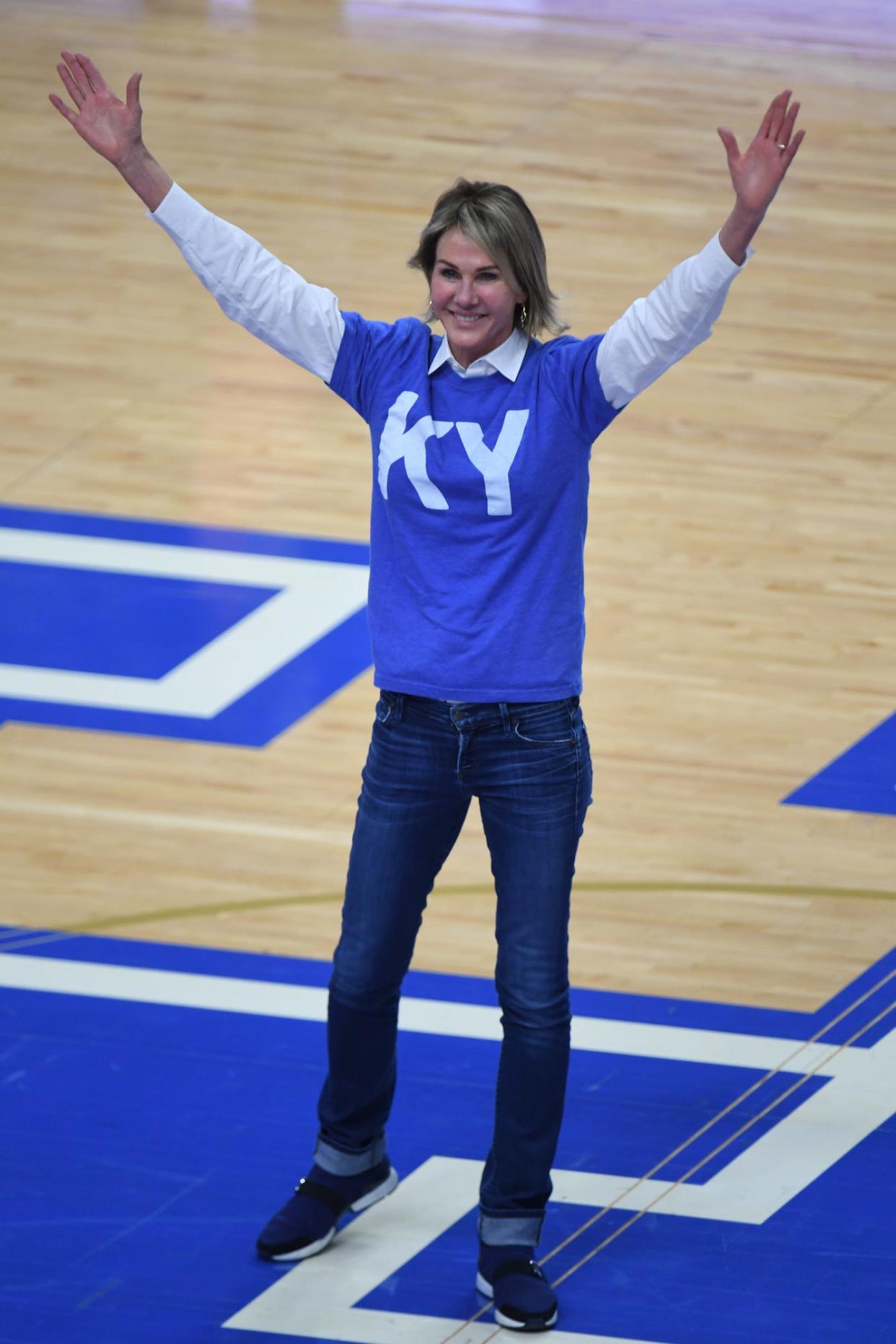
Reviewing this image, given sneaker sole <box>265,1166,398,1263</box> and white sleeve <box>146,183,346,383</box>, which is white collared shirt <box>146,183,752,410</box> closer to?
white sleeve <box>146,183,346,383</box>

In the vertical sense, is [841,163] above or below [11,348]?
above

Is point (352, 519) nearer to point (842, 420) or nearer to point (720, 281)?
point (842, 420)

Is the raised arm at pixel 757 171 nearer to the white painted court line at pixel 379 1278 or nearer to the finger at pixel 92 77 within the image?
the finger at pixel 92 77

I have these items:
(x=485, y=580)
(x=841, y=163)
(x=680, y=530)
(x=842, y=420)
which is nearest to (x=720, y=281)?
(x=485, y=580)

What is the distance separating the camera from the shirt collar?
10.8 feet

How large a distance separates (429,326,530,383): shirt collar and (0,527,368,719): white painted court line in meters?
2.15

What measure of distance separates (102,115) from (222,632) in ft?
8.09

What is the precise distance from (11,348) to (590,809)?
296 centimetres

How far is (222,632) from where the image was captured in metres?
5.69

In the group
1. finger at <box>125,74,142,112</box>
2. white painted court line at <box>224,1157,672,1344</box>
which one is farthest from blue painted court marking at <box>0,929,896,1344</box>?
finger at <box>125,74,142,112</box>

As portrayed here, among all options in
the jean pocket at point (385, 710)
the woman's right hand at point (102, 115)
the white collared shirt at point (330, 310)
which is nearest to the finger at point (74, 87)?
the woman's right hand at point (102, 115)

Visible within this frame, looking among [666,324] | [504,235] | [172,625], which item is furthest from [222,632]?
[666,324]

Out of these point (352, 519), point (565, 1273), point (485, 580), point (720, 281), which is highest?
point (720, 281)

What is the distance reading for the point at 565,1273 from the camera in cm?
359
